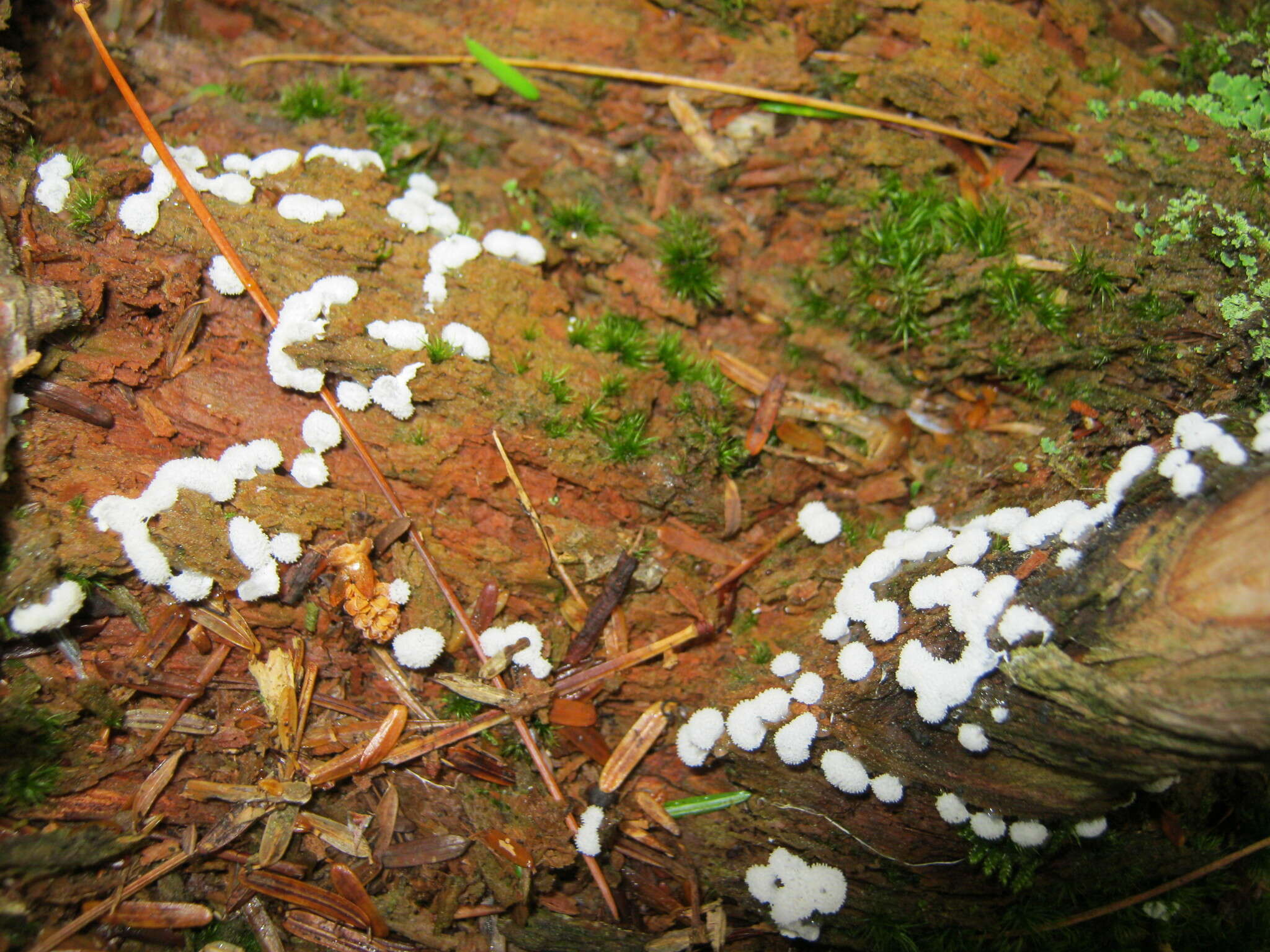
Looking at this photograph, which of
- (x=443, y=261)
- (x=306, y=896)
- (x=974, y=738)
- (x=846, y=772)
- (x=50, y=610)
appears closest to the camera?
(x=974, y=738)

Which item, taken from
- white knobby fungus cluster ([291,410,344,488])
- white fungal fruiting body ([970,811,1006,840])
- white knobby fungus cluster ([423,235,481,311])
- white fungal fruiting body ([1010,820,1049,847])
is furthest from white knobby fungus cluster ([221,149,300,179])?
white fungal fruiting body ([1010,820,1049,847])

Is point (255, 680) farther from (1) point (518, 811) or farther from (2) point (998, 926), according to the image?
(2) point (998, 926)

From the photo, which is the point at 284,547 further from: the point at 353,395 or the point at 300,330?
the point at 300,330

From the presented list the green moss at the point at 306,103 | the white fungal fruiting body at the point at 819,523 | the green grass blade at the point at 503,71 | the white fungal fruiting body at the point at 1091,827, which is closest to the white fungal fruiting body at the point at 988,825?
the white fungal fruiting body at the point at 1091,827

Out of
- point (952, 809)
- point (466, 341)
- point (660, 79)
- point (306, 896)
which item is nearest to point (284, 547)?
point (466, 341)

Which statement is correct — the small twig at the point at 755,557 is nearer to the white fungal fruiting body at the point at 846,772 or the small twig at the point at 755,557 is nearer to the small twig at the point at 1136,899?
the white fungal fruiting body at the point at 846,772

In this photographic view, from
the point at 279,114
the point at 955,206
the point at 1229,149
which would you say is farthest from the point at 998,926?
the point at 279,114
